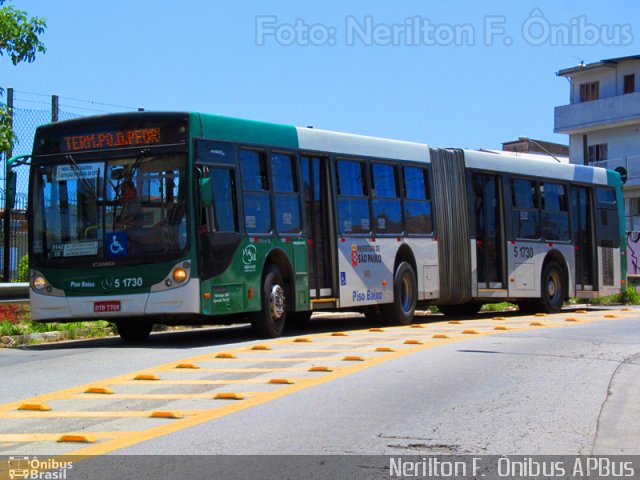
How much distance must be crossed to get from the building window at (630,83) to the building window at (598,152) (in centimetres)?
307

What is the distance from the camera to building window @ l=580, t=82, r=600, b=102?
5866 centimetres

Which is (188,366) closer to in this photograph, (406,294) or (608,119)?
(406,294)

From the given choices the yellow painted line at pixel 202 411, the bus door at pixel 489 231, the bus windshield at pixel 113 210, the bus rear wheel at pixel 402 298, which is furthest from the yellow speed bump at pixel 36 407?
the bus door at pixel 489 231

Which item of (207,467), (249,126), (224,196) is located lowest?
(207,467)

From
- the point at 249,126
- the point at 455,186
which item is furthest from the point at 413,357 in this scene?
the point at 455,186

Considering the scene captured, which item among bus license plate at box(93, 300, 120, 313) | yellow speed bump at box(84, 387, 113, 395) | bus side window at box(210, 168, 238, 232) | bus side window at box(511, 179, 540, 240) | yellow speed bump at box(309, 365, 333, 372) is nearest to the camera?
yellow speed bump at box(84, 387, 113, 395)

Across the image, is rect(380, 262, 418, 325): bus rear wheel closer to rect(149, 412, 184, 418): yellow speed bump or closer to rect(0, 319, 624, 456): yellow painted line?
rect(0, 319, 624, 456): yellow painted line

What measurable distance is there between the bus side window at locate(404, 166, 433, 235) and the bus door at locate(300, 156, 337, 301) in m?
2.47

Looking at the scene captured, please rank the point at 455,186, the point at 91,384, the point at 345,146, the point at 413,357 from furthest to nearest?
1. the point at 455,186
2. the point at 345,146
3. the point at 413,357
4. the point at 91,384

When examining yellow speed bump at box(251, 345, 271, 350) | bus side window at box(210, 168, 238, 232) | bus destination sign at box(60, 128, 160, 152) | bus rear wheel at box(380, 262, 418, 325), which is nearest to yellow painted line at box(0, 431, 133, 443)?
yellow speed bump at box(251, 345, 271, 350)

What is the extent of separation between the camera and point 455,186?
20.9 metres

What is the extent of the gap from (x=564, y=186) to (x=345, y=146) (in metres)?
7.83

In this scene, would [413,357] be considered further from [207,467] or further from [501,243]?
[501,243]

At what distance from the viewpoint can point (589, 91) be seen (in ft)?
194
